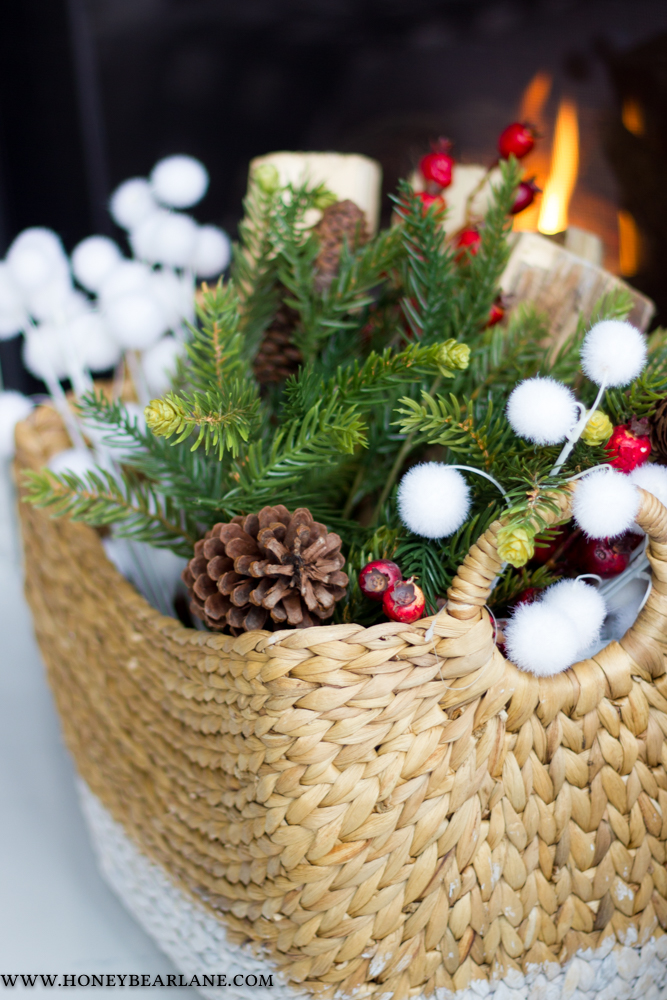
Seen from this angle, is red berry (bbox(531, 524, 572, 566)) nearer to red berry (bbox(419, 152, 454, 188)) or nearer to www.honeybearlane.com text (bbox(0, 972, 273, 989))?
red berry (bbox(419, 152, 454, 188))

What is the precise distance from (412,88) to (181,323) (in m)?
0.42

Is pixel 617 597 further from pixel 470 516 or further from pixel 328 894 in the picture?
pixel 328 894

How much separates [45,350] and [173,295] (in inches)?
4.0

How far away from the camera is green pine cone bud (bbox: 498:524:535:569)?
0.30m

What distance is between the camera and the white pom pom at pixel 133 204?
0.59 m

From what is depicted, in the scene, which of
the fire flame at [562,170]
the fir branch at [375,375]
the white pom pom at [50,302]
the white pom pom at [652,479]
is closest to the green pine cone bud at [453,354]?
the fir branch at [375,375]

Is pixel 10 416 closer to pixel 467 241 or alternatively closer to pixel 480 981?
pixel 467 241

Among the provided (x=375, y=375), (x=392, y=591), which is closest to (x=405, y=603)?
(x=392, y=591)

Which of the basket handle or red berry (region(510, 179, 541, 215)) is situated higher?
red berry (region(510, 179, 541, 215))

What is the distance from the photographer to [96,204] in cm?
106

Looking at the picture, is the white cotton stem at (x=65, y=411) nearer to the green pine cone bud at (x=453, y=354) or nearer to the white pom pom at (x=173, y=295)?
the white pom pom at (x=173, y=295)

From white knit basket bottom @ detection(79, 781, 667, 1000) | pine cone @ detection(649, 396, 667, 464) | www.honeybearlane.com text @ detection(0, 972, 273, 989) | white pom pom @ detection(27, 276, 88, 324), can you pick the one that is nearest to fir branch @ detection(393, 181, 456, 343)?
pine cone @ detection(649, 396, 667, 464)

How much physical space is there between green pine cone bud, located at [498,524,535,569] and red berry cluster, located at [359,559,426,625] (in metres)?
0.05

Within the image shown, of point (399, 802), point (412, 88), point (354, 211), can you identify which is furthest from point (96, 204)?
point (399, 802)
